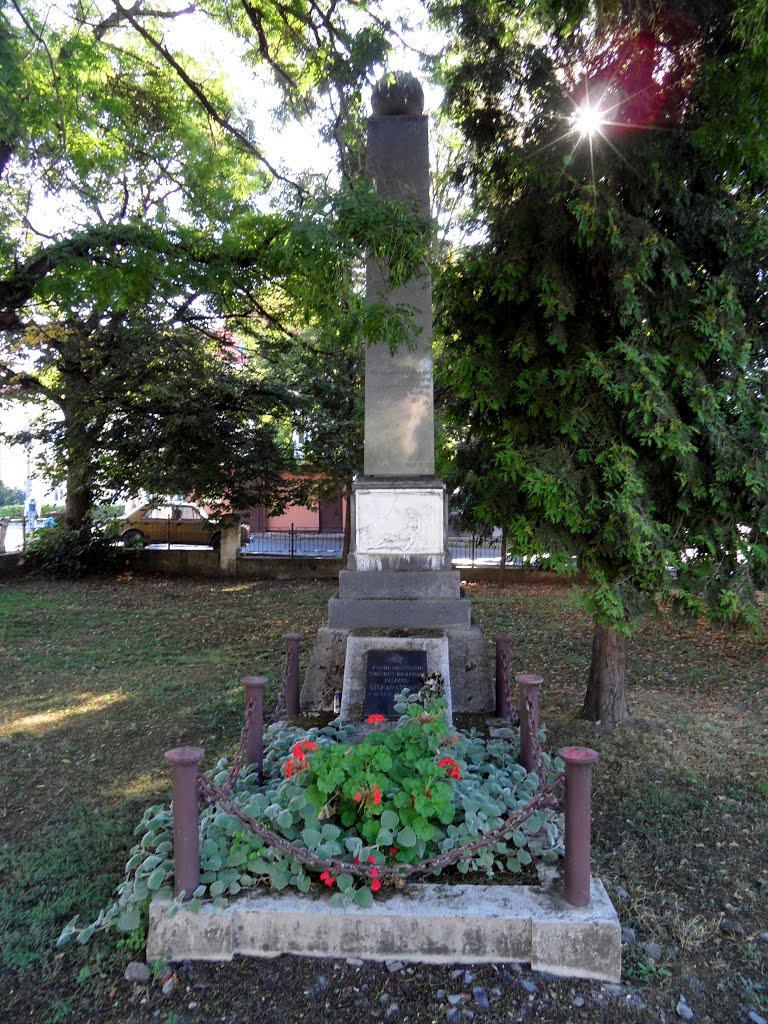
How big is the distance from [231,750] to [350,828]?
7.56 feet

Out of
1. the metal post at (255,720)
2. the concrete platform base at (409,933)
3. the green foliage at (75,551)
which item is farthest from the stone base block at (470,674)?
the green foliage at (75,551)

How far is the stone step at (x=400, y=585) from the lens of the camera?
5.90 m

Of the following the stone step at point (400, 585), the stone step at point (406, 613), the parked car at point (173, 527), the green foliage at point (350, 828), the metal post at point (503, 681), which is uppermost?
the parked car at point (173, 527)

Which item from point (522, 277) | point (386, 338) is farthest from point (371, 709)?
point (522, 277)

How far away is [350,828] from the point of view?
3.35m

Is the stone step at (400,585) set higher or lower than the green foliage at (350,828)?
higher

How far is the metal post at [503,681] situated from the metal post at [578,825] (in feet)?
7.41

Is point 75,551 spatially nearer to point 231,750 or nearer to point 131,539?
point 131,539

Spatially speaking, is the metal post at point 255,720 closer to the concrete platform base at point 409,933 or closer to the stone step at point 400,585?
the concrete platform base at point 409,933

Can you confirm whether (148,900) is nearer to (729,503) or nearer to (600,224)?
(729,503)

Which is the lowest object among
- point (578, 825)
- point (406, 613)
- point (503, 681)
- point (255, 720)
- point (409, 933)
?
point (409, 933)

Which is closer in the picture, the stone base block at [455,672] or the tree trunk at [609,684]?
the stone base block at [455,672]

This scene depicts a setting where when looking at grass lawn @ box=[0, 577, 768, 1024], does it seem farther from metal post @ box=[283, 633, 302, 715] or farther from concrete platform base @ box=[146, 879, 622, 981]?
metal post @ box=[283, 633, 302, 715]

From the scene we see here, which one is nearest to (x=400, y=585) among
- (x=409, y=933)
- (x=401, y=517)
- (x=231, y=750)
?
(x=401, y=517)
